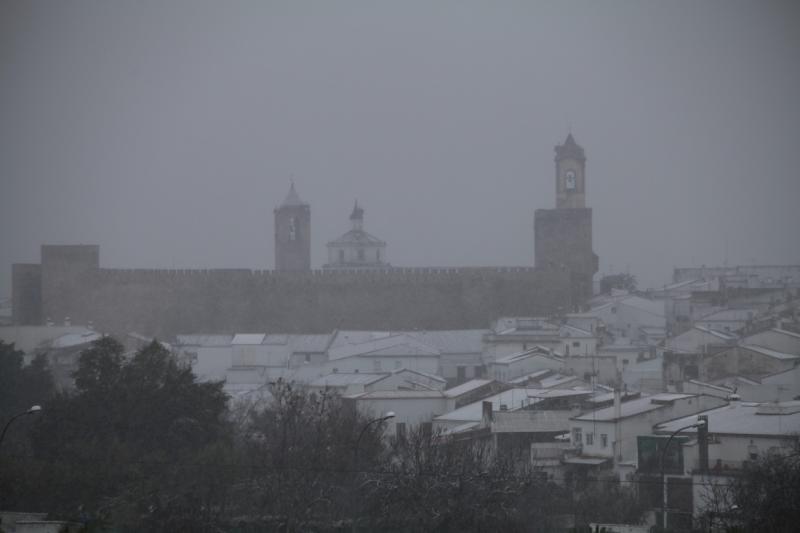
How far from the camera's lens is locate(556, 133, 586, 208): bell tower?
5325 centimetres

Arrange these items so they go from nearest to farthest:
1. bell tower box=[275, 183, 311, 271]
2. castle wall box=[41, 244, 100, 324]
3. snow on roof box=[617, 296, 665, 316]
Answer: snow on roof box=[617, 296, 665, 316]
castle wall box=[41, 244, 100, 324]
bell tower box=[275, 183, 311, 271]

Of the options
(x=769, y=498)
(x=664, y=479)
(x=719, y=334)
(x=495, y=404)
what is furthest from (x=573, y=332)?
(x=769, y=498)

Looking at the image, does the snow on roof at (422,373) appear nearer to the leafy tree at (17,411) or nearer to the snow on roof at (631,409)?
the leafy tree at (17,411)

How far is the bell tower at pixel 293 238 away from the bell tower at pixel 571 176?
26.4 ft

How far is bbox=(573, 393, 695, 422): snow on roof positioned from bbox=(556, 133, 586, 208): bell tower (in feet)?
88.7

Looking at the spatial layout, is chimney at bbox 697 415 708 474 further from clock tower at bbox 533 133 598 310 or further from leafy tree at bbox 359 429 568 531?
clock tower at bbox 533 133 598 310

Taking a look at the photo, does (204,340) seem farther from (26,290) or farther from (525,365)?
(525,365)

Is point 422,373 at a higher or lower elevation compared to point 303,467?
higher

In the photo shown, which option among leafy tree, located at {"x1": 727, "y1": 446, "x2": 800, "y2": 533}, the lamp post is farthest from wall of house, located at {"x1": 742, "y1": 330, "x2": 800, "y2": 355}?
leafy tree, located at {"x1": 727, "y1": 446, "x2": 800, "y2": 533}

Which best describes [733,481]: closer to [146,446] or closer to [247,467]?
[247,467]

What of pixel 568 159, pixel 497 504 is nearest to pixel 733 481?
pixel 497 504

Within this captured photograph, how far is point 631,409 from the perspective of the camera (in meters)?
25.1

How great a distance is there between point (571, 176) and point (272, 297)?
9420 millimetres

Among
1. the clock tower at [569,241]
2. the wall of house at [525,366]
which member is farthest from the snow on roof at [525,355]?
the clock tower at [569,241]
